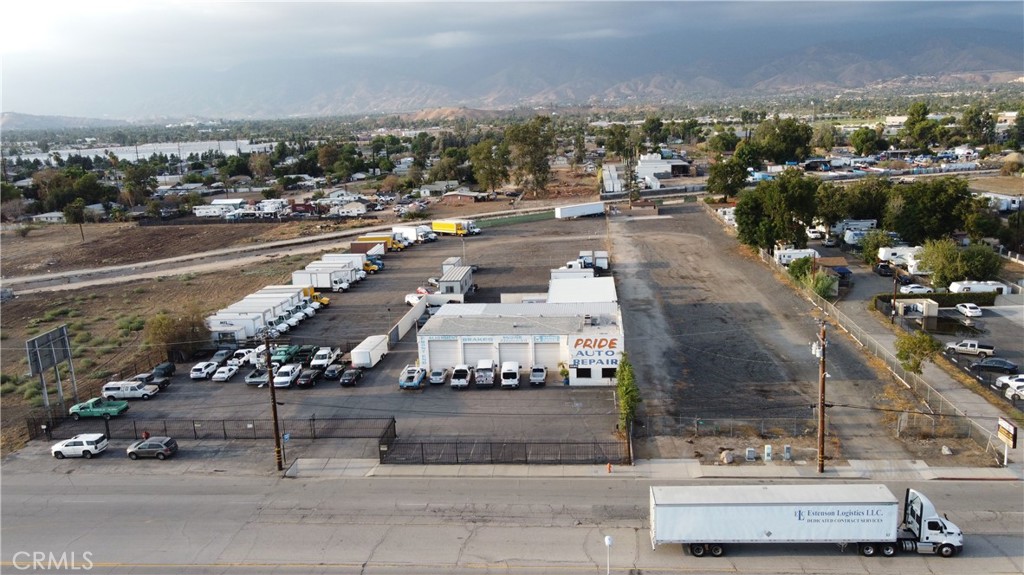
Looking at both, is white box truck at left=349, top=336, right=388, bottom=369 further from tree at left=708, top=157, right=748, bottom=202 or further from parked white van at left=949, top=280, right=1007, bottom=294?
tree at left=708, top=157, right=748, bottom=202

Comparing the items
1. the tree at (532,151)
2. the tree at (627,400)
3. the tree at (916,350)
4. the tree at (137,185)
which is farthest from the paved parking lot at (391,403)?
the tree at (137,185)

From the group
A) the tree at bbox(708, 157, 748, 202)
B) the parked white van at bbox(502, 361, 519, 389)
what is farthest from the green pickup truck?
the tree at bbox(708, 157, 748, 202)

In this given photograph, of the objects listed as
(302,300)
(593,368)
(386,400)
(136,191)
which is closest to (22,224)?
(136,191)

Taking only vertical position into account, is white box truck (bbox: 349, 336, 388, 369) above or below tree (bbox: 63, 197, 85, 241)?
below

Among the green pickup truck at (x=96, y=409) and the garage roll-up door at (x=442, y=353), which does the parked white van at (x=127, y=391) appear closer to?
the green pickup truck at (x=96, y=409)

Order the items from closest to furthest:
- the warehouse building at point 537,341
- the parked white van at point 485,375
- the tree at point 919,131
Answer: the warehouse building at point 537,341 → the parked white van at point 485,375 → the tree at point 919,131

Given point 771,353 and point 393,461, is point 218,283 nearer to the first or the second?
point 393,461
